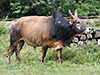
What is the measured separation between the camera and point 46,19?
5902mm

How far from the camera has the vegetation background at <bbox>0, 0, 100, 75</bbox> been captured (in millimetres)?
5043

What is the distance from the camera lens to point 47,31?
5.59m

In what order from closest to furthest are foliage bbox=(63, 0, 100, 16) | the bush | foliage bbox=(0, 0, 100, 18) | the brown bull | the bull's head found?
1. the bull's head
2. the brown bull
3. the bush
4. foliage bbox=(0, 0, 100, 18)
5. foliage bbox=(63, 0, 100, 16)

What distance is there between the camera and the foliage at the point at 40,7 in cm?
1164

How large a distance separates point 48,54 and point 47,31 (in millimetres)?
1375

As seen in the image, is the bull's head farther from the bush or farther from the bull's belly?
the bush

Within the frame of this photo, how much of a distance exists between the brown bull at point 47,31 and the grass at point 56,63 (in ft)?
1.38

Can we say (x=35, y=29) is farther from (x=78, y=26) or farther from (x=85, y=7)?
(x=85, y=7)

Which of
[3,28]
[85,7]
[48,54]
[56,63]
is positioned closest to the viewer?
[56,63]

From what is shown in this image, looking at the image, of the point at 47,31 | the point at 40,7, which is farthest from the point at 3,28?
the point at 47,31

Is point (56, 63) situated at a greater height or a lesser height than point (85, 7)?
lesser

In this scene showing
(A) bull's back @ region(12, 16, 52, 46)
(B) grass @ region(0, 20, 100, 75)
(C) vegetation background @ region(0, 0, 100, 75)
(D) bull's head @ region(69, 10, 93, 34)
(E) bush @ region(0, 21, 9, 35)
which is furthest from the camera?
(E) bush @ region(0, 21, 9, 35)

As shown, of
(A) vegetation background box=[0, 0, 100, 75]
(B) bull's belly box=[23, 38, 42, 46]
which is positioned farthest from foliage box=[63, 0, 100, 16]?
(B) bull's belly box=[23, 38, 42, 46]

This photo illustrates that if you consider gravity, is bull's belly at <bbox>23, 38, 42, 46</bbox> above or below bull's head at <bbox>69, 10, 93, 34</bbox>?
below
